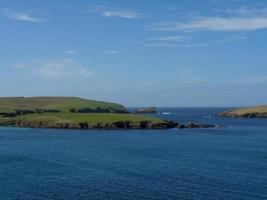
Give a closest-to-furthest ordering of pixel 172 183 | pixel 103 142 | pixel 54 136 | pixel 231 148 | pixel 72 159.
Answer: pixel 172 183
pixel 72 159
pixel 231 148
pixel 103 142
pixel 54 136

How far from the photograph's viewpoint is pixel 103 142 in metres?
137

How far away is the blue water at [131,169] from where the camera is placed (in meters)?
69.2

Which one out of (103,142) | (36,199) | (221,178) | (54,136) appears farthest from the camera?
(54,136)

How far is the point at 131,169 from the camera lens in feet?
290

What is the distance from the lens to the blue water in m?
69.2

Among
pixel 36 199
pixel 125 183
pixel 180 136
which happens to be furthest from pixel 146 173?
pixel 180 136

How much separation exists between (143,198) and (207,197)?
822 cm

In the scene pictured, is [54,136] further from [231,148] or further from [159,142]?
[231,148]

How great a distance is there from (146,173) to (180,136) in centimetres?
7512

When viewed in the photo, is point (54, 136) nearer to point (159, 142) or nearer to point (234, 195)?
point (159, 142)

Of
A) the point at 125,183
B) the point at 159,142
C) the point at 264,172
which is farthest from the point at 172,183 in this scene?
the point at 159,142

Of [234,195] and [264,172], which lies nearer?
[234,195]

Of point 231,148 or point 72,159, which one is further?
point 231,148

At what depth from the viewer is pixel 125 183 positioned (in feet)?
247
